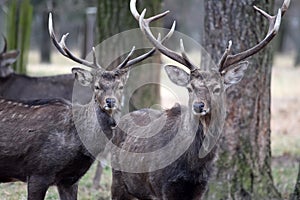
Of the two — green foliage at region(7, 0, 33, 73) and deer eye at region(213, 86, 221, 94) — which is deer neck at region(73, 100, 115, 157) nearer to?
deer eye at region(213, 86, 221, 94)

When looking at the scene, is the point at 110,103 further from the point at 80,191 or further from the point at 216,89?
the point at 80,191

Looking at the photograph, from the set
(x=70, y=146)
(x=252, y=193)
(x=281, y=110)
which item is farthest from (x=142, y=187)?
(x=281, y=110)

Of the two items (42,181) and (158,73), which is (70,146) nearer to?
(42,181)

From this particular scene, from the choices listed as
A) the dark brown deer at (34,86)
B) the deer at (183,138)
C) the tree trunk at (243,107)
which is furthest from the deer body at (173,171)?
the dark brown deer at (34,86)

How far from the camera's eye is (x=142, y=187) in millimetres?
7176

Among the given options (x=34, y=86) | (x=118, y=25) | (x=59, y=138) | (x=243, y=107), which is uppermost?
(x=118, y=25)

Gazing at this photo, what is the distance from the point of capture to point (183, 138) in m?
6.89

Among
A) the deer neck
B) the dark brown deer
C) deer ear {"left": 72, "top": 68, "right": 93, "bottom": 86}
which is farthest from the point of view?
the dark brown deer

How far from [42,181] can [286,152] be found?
247 inches

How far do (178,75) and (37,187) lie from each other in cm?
184

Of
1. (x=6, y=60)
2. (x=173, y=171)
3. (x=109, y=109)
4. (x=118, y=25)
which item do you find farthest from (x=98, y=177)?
(x=6, y=60)

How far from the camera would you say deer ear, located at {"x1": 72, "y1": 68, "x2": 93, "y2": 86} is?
7.77 metres

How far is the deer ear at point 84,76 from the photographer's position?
7.77 m

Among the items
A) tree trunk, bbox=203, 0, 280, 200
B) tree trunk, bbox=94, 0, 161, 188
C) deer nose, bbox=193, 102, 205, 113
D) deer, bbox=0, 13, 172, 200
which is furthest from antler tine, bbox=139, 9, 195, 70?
tree trunk, bbox=94, 0, 161, 188
